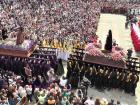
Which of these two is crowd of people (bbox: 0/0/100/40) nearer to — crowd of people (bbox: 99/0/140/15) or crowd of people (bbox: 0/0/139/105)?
crowd of people (bbox: 0/0/139/105)

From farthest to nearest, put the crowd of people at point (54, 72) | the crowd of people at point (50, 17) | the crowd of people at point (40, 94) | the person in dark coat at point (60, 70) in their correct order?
the crowd of people at point (50, 17), the person in dark coat at point (60, 70), the crowd of people at point (54, 72), the crowd of people at point (40, 94)

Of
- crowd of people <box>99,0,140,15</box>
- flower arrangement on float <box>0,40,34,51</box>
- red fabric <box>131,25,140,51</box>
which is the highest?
crowd of people <box>99,0,140,15</box>

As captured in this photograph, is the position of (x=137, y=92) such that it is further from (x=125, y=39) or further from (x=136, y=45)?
(x=125, y=39)

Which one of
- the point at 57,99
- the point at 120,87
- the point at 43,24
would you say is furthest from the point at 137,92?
the point at 43,24

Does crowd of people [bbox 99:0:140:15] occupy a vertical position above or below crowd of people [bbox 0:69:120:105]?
above

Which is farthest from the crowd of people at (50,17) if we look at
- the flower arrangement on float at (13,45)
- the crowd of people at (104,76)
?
the crowd of people at (104,76)

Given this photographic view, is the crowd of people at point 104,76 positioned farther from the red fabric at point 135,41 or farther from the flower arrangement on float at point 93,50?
the red fabric at point 135,41

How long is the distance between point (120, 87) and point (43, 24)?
13.4 meters

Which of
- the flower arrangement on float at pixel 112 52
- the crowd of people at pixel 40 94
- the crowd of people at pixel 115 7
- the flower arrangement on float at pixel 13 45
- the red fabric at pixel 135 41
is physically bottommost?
the crowd of people at pixel 40 94

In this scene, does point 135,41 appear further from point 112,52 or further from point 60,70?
point 60,70

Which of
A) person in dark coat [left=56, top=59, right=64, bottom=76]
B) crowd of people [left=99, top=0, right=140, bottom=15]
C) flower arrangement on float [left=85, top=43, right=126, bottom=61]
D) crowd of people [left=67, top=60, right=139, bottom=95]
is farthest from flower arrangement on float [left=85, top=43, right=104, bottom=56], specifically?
crowd of people [left=99, top=0, right=140, bottom=15]

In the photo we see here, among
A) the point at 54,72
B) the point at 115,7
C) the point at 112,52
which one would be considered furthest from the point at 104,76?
the point at 115,7

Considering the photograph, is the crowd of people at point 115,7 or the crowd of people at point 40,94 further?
the crowd of people at point 115,7

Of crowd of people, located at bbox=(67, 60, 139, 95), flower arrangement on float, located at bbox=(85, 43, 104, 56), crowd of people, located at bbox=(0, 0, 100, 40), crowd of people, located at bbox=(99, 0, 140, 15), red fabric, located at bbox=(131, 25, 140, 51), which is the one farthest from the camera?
crowd of people, located at bbox=(99, 0, 140, 15)
